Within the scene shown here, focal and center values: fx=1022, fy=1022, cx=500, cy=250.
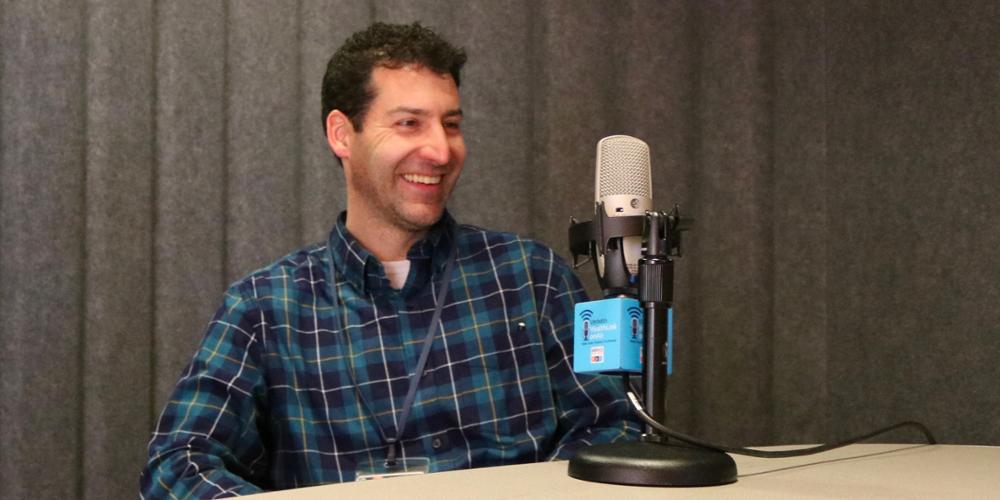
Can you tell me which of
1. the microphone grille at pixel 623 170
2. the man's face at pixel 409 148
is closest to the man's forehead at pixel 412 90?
the man's face at pixel 409 148

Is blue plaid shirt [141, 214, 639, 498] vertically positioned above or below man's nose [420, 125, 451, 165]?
below

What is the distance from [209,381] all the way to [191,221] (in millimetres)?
499

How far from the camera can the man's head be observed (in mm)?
1691

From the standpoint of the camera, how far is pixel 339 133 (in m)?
1.82

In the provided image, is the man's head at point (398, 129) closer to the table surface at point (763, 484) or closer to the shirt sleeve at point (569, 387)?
the shirt sleeve at point (569, 387)

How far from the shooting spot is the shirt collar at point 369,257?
5.24ft

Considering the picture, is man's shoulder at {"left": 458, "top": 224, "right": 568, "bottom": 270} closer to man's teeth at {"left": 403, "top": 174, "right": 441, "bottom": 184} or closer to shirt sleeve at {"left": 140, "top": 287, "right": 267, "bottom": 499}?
man's teeth at {"left": 403, "top": 174, "right": 441, "bottom": 184}

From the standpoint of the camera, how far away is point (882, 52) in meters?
2.24

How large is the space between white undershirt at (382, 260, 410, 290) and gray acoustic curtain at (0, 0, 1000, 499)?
328 mm

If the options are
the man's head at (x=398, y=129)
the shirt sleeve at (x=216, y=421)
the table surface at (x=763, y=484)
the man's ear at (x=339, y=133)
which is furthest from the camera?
the man's ear at (x=339, y=133)

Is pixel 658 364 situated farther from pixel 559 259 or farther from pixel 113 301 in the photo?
pixel 113 301

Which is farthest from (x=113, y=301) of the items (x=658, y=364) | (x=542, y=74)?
(x=658, y=364)

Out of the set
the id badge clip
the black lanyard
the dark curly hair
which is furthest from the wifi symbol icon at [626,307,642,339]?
the dark curly hair

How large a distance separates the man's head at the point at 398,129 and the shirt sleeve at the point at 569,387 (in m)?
0.23
